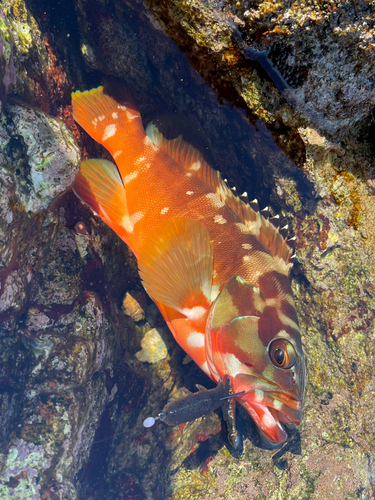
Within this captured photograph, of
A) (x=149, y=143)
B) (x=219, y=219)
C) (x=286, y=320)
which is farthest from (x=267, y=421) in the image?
(x=149, y=143)

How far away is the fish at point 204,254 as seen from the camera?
2.34 m

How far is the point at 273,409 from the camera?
2.37m

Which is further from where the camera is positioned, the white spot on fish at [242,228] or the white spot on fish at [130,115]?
the white spot on fish at [130,115]

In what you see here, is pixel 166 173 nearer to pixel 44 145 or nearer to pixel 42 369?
pixel 44 145

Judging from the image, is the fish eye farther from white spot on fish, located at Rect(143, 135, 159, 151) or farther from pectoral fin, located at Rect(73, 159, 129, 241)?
white spot on fish, located at Rect(143, 135, 159, 151)

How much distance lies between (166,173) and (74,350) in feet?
6.12

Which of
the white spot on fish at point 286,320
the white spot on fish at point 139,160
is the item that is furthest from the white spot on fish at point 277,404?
the white spot on fish at point 139,160

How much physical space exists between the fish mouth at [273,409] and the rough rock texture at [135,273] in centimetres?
63

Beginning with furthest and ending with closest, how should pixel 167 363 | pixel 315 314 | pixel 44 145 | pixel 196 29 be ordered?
pixel 167 363 → pixel 315 314 → pixel 44 145 → pixel 196 29

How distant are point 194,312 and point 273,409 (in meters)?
0.98

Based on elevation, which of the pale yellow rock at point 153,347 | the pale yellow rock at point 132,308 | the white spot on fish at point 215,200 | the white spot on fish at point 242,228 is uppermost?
the white spot on fish at point 215,200

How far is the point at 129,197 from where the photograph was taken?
2801mm

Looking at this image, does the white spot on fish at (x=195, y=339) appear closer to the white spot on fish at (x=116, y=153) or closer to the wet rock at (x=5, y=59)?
the white spot on fish at (x=116, y=153)

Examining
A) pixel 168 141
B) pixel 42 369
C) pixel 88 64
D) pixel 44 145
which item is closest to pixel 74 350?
pixel 42 369
